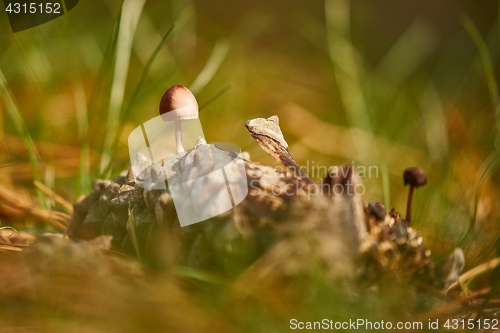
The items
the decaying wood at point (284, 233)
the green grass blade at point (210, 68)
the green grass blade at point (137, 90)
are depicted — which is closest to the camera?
the decaying wood at point (284, 233)

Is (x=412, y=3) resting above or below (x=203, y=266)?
above

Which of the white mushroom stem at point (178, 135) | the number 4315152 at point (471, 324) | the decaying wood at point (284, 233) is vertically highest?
the white mushroom stem at point (178, 135)

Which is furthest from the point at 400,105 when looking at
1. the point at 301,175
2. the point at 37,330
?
the point at 37,330

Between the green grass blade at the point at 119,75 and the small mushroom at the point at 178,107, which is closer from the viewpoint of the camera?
the small mushroom at the point at 178,107

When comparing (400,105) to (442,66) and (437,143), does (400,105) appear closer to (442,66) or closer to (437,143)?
(437,143)

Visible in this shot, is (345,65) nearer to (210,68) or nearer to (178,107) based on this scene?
(210,68)

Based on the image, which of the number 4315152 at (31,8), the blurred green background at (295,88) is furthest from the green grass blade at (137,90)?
the number 4315152 at (31,8)

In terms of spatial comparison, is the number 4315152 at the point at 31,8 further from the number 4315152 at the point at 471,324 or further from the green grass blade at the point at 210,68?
the number 4315152 at the point at 471,324
